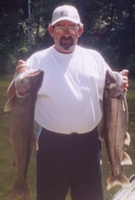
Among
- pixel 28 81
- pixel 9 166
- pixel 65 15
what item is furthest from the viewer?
pixel 9 166

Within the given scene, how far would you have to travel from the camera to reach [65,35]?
4203mm

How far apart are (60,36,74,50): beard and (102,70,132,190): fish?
1.35ft

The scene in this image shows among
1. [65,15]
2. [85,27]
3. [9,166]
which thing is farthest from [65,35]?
[85,27]

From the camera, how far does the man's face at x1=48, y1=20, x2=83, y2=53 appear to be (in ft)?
13.9

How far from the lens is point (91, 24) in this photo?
123 feet

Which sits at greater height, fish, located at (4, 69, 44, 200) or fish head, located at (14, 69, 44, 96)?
fish head, located at (14, 69, 44, 96)

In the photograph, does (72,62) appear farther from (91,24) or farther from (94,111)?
(91,24)

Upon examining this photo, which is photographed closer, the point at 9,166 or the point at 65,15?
the point at 65,15

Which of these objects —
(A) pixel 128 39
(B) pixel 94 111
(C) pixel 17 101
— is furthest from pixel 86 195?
(A) pixel 128 39

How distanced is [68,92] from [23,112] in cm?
47

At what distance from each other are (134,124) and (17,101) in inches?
392

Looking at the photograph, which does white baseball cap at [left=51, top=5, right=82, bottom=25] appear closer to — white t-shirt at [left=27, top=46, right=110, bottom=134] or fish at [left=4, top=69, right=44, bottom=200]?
white t-shirt at [left=27, top=46, right=110, bottom=134]

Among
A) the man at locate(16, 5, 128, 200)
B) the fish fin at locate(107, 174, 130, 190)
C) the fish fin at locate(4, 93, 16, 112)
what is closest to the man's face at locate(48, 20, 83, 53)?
the man at locate(16, 5, 128, 200)

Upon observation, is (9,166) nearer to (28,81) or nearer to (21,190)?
(21,190)
